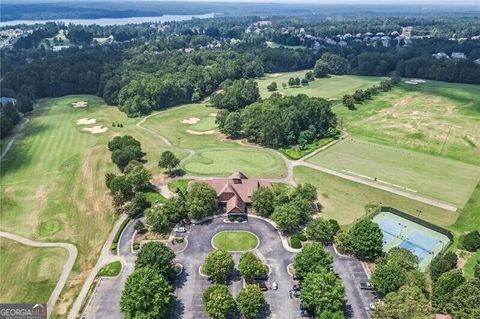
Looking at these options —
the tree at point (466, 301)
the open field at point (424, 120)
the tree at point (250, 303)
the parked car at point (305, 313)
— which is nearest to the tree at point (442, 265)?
the tree at point (466, 301)

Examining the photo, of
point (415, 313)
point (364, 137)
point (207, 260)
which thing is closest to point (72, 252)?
point (207, 260)

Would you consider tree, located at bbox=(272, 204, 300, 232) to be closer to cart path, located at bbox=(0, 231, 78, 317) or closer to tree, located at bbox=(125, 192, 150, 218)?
tree, located at bbox=(125, 192, 150, 218)

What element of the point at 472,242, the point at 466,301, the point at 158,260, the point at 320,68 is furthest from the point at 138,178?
the point at 320,68

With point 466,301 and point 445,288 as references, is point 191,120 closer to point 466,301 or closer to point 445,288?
point 445,288

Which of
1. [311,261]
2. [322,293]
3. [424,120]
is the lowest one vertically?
[424,120]

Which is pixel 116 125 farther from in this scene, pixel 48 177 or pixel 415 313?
pixel 415 313

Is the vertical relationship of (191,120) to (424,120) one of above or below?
below

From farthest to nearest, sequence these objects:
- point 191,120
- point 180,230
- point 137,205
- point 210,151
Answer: point 191,120 < point 210,151 < point 137,205 < point 180,230

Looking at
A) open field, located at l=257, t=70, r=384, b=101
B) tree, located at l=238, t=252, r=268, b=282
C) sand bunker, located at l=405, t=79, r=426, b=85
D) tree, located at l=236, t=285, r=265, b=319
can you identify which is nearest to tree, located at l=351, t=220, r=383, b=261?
tree, located at l=238, t=252, r=268, b=282
